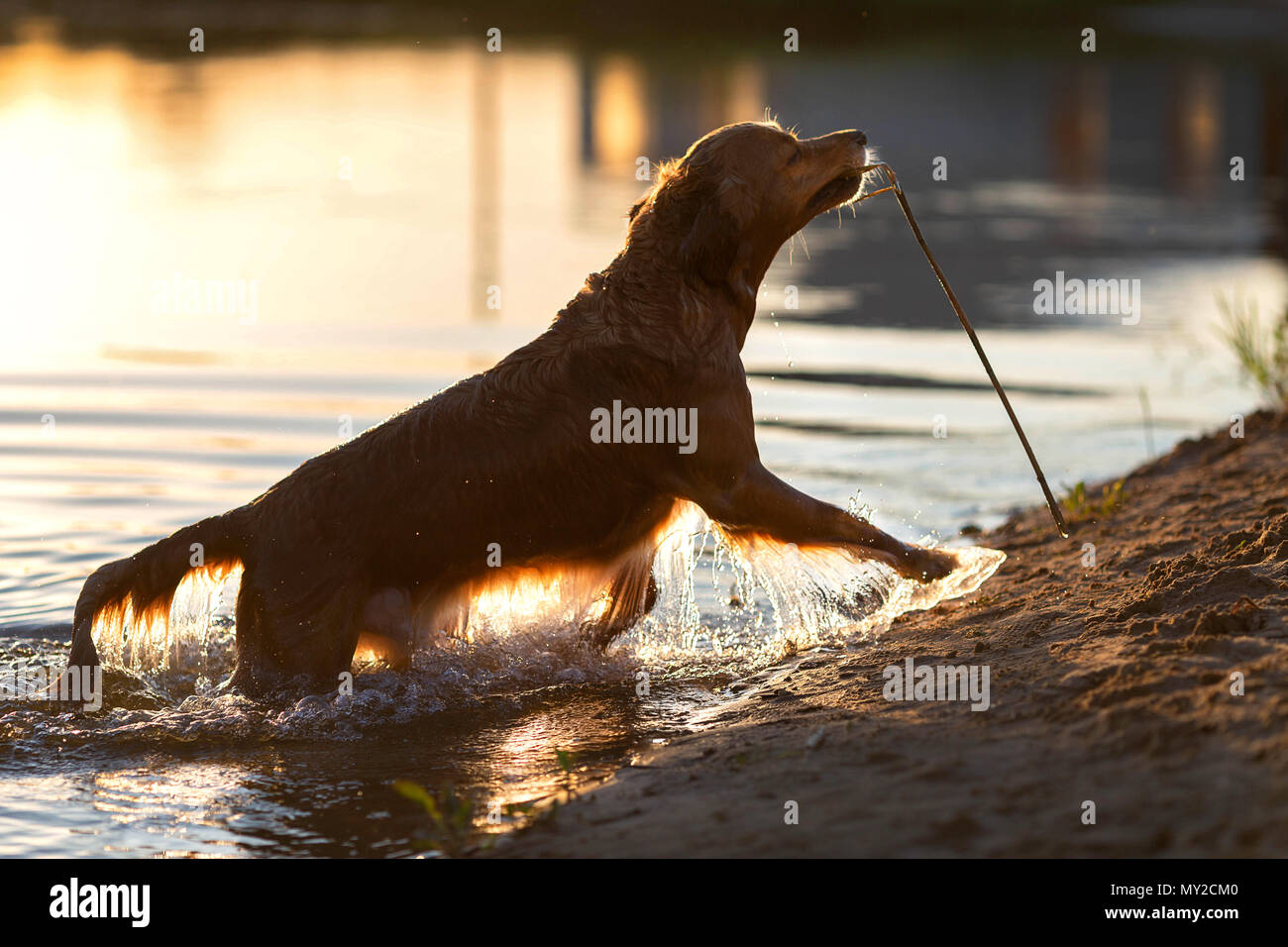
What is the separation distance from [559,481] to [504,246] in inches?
431

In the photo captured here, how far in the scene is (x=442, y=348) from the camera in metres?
13.0

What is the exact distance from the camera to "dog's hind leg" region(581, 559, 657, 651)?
695 cm

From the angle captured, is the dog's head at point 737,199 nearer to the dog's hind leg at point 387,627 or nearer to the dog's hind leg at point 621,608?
the dog's hind leg at point 621,608

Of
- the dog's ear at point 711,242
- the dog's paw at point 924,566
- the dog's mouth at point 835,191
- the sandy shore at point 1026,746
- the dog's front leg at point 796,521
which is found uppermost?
the dog's mouth at point 835,191

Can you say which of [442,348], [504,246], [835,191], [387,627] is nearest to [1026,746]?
[387,627]

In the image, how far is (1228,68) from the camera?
A: 117ft

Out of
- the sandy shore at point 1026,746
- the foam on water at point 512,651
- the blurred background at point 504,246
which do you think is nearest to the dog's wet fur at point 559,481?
the foam on water at point 512,651

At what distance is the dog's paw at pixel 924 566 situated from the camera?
654 cm

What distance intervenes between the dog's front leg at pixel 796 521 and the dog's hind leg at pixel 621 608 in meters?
0.65

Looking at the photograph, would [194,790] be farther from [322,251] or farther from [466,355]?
[322,251]

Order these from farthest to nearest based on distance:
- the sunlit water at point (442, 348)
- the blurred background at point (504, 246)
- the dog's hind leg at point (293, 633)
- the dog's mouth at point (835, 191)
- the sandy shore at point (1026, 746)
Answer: the blurred background at point (504, 246), the dog's mouth at point (835, 191), the sunlit water at point (442, 348), the dog's hind leg at point (293, 633), the sandy shore at point (1026, 746)

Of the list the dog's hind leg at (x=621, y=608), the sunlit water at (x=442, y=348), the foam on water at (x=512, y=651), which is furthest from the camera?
the dog's hind leg at (x=621, y=608)

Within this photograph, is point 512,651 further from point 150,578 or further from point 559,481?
point 150,578

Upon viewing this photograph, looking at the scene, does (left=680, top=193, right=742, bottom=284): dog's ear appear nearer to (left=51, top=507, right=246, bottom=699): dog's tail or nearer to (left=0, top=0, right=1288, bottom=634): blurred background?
(left=51, top=507, right=246, bottom=699): dog's tail
